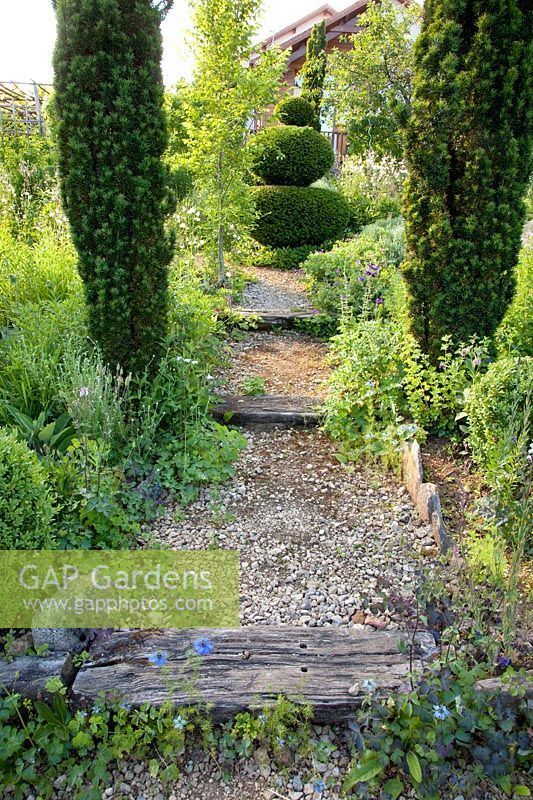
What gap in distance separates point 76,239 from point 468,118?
256 centimetres

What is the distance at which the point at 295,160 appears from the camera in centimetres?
915

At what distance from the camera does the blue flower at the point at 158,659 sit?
2.06 metres

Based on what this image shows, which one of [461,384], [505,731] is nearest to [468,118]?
[461,384]

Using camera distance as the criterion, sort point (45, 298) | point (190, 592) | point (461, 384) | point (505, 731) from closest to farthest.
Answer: point (505, 731) → point (190, 592) → point (461, 384) → point (45, 298)

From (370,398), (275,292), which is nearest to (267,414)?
(370,398)

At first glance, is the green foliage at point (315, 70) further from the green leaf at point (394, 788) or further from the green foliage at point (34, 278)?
the green leaf at point (394, 788)

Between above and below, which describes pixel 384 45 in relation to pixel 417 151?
above

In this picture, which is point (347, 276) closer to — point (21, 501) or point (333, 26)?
point (21, 501)

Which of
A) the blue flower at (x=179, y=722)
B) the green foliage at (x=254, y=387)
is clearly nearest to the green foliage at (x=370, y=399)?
the green foliage at (x=254, y=387)

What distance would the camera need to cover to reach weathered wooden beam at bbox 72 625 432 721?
2016 mm

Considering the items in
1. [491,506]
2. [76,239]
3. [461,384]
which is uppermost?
[76,239]

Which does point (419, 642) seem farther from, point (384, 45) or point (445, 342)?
point (384, 45)

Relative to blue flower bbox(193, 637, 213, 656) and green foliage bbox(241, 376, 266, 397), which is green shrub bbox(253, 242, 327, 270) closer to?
green foliage bbox(241, 376, 266, 397)

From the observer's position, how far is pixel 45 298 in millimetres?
4590
